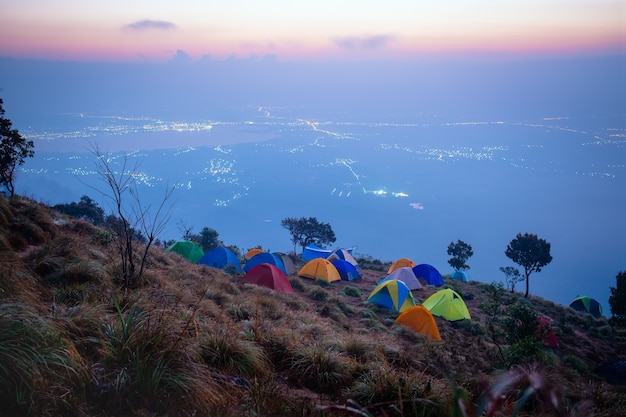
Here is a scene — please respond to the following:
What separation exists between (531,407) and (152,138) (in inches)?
7795

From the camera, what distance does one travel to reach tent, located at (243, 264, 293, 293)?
1588 centimetres

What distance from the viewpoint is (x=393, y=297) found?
18359mm

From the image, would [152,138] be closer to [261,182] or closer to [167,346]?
[261,182]

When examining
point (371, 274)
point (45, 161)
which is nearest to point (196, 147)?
point (45, 161)

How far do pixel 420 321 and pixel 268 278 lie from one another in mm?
5892

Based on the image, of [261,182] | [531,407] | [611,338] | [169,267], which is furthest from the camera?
[261,182]

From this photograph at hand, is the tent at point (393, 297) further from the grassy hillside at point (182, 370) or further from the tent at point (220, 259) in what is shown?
the grassy hillside at point (182, 370)

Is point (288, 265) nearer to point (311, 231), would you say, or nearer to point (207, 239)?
point (207, 239)

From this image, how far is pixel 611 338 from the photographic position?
21359mm

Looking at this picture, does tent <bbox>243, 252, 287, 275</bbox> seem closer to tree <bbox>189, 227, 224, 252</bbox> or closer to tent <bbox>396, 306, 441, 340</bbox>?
tent <bbox>396, 306, 441, 340</bbox>

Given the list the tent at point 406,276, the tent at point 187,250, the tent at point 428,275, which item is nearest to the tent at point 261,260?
the tent at point 187,250

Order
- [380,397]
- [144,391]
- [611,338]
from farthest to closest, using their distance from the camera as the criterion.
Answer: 1. [611,338]
2. [380,397]
3. [144,391]

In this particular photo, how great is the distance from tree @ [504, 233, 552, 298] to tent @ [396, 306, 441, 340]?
19.7 m

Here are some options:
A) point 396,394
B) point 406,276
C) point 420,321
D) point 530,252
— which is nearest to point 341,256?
point 406,276
